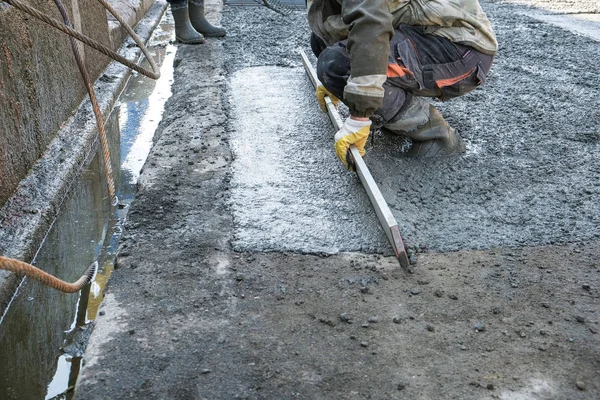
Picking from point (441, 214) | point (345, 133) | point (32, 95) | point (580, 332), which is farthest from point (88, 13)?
point (580, 332)

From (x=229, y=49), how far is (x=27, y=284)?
3.39 metres

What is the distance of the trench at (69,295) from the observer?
80.2 inches

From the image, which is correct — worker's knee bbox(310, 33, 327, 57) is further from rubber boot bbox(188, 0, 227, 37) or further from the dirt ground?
rubber boot bbox(188, 0, 227, 37)

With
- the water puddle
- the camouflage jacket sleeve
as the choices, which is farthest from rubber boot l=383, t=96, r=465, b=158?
the water puddle

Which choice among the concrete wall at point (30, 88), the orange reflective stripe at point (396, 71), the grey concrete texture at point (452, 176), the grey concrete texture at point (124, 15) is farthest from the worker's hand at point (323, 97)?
the grey concrete texture at point (124, 15)

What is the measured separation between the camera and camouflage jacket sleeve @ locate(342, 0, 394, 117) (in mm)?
2637

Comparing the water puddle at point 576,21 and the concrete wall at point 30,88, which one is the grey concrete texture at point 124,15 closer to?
the concrete wall at point 30,88

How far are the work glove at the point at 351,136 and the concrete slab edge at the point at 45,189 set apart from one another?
1.23 metres

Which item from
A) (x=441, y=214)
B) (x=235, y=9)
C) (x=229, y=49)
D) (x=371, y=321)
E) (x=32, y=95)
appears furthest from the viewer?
(x=235, y=9)

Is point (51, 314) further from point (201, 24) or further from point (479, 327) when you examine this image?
point (201, 24)

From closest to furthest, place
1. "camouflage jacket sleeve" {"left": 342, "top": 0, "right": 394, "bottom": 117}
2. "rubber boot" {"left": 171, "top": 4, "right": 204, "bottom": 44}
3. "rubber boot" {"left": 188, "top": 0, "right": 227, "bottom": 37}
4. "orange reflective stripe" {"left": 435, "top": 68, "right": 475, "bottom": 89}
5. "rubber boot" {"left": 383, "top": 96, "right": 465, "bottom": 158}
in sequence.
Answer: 1. "camouflage jacket sleeve" {"left": 342, "top": 0, "right": 394, "bottom": 117}
2. "orange reflective stripe" {"left": 435, "top": 68, "right": 475, "bottom": 89}
3. "rubber boot" {"left": 383, "top": 96, "right": 465, "bottom": 158}
4. "rubber boot" {"left": 171, "top": 4, "right": 204, "bottom": 44}
5. "rubber boot" {"left": 188, "top": 0, "right": 227, "bottom": 37}

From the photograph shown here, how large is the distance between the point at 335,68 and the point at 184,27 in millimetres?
3091

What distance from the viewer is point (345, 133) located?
2891mm

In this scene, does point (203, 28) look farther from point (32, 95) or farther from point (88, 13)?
point (32, 95)
